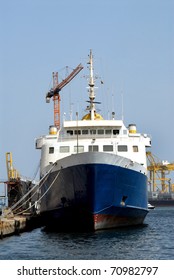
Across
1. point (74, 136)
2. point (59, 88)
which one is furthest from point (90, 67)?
point (59, 88)

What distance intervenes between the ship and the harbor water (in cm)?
116

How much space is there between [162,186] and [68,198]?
130m

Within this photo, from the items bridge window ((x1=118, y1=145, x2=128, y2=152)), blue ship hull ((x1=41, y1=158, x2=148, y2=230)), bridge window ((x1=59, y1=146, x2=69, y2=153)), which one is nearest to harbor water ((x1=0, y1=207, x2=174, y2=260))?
blue ship hull ((x1=41, y1=158, x2=148, y2=230))

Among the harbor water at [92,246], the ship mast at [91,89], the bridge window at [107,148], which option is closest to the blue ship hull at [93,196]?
the harbor water at [92,246]

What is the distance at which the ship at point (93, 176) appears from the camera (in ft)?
110

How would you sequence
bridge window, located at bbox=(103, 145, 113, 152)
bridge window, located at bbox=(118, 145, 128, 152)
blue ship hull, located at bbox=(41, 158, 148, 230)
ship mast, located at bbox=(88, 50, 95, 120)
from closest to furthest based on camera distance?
blue ship hull, located at bbox=(41, 158, 148, 230) < bridge window, located at bbox=(103, 145, 113, 152) < bridge window, located at bbox=(118, 145, 128, 152) < ship mast, located at bbox=(88, 50, 95, 120)

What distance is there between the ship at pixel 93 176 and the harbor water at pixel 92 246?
1.16m

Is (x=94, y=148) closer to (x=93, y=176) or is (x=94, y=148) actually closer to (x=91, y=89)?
(x=93, y=176)

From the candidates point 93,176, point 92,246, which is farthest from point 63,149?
point 92,246

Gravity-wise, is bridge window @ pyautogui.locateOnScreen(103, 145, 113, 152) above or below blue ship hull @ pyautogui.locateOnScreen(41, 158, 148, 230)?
above

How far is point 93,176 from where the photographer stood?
3325 centimetres

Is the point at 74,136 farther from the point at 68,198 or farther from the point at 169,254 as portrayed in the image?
the point at 169,254

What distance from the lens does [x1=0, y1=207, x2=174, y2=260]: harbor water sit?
2573 cm

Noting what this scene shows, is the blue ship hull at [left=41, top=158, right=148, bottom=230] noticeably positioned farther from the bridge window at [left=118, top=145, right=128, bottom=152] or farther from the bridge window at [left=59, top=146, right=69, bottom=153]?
the bridge window at [left=59, top=146, right=69, bottom=153]
